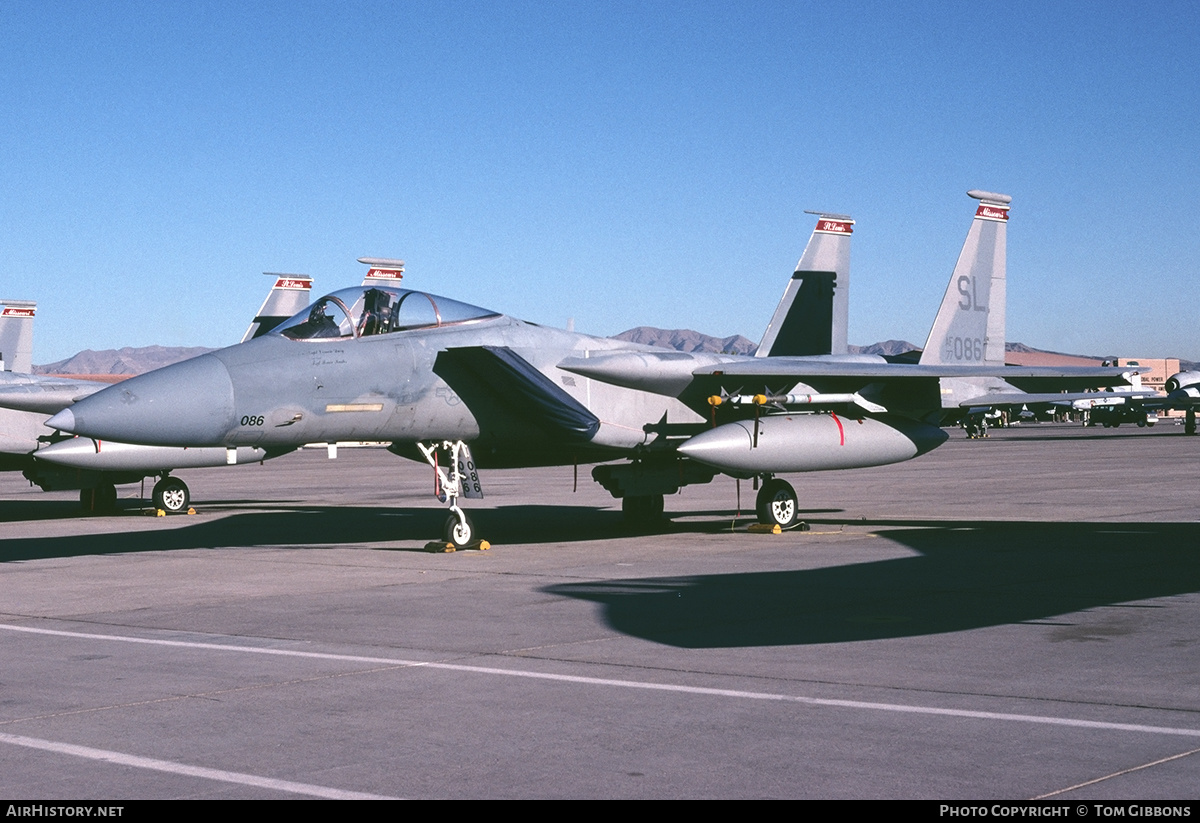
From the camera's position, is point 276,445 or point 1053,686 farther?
point 276,445

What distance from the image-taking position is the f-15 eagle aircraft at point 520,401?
40.1ft

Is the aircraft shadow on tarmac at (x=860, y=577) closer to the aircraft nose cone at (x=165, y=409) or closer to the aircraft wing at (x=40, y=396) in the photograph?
the aircraft wing at (x=40, y=396)

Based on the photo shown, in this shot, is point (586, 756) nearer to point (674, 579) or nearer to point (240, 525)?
point (674, 579)

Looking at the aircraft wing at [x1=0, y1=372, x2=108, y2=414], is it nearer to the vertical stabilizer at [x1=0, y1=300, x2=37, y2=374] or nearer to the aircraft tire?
the aircraft tire

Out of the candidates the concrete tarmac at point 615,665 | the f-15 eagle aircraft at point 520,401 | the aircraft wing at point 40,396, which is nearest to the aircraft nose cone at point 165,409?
the f-15 eagle aircraft at point 520,401

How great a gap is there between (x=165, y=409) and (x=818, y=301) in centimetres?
1311

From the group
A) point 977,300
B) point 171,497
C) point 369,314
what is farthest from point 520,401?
point 171,497

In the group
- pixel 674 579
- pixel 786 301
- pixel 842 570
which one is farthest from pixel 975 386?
pixel 674 579

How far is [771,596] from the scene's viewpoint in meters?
10.1

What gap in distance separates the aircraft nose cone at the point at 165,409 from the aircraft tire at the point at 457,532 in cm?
305

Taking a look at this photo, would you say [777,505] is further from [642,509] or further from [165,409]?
[165,409]

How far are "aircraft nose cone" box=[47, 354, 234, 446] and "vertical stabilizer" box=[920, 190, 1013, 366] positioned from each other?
11042 millimetres

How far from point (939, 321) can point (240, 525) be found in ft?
36.8

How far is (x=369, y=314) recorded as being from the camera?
44.3ft
